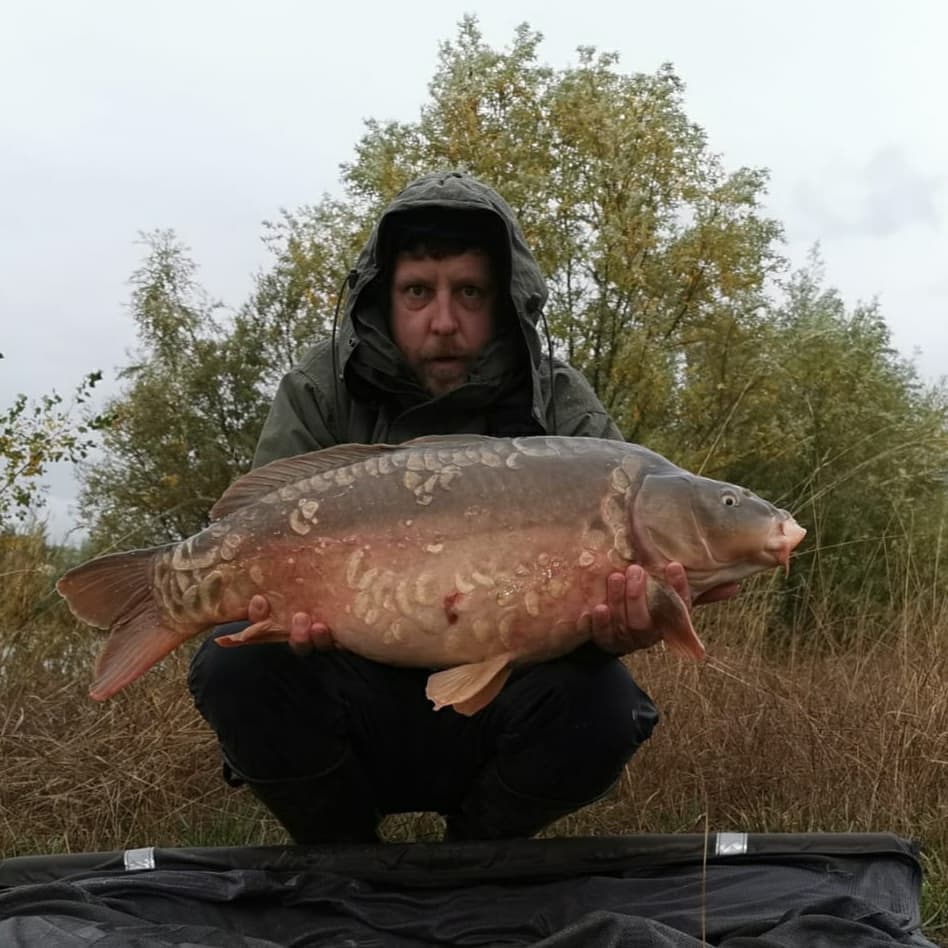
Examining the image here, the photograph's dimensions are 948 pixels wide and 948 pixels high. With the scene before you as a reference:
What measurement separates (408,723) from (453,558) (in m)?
0.37

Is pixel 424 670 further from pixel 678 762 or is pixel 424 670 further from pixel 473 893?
pixel 678 762

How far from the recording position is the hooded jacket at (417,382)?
1.84 m

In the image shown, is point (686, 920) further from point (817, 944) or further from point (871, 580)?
point (871, 580)

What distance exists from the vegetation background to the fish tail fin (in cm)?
78

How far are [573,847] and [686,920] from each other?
0.21 meters

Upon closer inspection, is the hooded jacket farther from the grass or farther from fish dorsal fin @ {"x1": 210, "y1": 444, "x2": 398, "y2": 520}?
the grass

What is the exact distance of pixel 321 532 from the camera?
1.42 meters

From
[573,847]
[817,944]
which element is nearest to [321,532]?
[573,847]

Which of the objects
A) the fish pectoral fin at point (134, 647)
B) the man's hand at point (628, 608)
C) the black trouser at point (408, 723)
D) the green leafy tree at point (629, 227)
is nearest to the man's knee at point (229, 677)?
the black trouser at point (408, 723)

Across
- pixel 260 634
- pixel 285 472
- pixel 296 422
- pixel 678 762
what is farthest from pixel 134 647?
pixel 678 762

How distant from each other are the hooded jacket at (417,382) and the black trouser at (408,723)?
0.38m

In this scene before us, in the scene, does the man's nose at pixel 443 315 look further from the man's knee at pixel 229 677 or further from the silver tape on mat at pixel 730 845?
the silver tape on mat at pixel 730 845

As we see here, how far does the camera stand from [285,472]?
152cm

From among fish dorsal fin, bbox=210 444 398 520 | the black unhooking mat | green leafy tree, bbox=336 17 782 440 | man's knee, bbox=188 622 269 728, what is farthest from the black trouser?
green leafy tree, bbox=336 17 782 440
